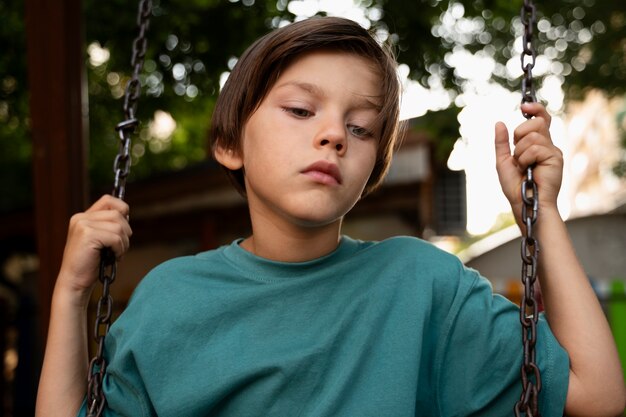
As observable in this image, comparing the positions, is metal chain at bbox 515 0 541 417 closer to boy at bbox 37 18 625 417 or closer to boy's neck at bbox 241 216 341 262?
boy at bbox 37 18 625 417

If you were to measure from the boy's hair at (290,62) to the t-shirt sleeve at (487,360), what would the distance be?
0.43 meters

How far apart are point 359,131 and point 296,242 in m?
0.28

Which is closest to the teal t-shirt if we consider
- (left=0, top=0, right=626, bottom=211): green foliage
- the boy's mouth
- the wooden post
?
the boy's mouth

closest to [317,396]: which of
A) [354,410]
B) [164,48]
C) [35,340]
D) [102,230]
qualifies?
[354,410]

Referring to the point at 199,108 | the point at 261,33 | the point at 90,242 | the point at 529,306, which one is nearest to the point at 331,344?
the point at 529,306

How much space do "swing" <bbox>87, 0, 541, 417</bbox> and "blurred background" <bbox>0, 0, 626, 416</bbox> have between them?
429 mm

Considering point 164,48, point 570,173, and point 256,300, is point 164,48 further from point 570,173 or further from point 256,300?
point 570,173

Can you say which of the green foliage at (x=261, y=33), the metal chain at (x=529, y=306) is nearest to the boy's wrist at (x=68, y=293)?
the metal chain at (x=529, y=306)

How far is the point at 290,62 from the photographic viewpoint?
1.59 metres

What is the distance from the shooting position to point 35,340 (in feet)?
23.1

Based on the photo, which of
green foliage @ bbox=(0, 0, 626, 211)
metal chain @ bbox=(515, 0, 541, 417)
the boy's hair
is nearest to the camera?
metal chain @ bbox=(515, 0, 541, 417)

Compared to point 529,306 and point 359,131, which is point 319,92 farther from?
point 529,306

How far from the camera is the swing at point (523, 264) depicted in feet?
4.35

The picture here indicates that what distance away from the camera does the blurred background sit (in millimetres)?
3324
